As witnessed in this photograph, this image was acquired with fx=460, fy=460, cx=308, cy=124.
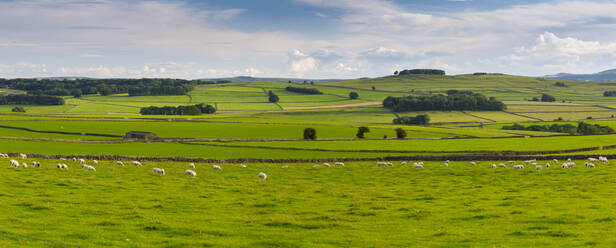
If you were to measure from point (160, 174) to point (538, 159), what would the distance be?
111ft

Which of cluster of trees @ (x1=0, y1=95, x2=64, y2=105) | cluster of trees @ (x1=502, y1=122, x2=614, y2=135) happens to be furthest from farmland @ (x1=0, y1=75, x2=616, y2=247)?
cluster of trees @ (x1=0, y1=95, x2=64, y2=105)

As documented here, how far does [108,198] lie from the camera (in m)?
21.0

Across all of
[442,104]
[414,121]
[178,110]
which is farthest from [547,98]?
[178,110]

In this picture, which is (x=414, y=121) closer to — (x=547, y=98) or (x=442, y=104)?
(x=442, y=104)

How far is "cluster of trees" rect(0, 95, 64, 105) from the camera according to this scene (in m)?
172

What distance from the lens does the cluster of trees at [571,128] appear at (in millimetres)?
106625

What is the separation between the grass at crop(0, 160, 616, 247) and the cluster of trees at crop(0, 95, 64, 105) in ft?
528

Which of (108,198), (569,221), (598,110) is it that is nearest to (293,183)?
(108,198)

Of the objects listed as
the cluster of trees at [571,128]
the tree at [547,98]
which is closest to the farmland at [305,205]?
the cluster of trees at [571,128]

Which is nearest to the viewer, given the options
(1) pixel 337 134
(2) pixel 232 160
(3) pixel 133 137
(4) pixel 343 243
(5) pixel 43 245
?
(5) pixel 43 245

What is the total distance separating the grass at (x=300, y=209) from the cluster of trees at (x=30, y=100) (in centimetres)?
16079

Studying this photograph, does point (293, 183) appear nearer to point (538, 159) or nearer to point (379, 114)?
point (538, 159)

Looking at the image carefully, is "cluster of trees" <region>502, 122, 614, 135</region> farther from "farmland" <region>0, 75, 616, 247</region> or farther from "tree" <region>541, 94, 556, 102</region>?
"tree" <region>541, 94, 556, 102</region>

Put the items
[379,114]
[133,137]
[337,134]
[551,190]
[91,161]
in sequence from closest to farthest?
[551,190] → [91,161] → [133,137] → [337,134] → [379,114]
